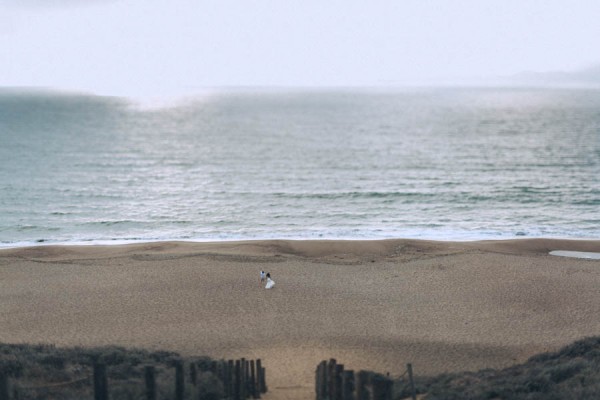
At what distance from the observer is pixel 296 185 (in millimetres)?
45625

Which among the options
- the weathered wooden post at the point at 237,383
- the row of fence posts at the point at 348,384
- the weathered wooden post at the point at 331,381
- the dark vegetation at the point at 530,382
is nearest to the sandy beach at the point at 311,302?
the row of fence posts at the point at 348,384

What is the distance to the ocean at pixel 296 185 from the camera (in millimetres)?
34531

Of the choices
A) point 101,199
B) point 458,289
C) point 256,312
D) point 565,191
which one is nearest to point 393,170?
point 565,191

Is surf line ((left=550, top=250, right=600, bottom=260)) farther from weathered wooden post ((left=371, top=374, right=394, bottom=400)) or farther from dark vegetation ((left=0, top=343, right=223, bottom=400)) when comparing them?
weathered wooden post ((left=371, top=374, right=394, bottom=400))

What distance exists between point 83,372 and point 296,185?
32.4m

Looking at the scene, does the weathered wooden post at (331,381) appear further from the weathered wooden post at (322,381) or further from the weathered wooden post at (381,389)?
the weathered wooden post at (381,389)

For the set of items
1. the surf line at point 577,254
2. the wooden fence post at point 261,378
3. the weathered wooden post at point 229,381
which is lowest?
the surf line at point 577,254

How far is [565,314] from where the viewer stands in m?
20.5

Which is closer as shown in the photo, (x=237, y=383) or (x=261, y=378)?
(x=237, y=383)

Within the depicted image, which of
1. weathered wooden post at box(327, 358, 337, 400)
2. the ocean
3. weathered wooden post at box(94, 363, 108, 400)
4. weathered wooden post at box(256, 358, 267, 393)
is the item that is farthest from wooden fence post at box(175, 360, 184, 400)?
the ocean

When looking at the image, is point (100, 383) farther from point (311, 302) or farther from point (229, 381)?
point (311, 302)

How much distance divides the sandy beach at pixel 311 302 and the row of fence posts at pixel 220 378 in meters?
0.91

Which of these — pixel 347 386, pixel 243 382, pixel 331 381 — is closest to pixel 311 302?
pixel 243 382

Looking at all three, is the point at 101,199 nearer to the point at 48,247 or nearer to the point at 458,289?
the point at 48,247
